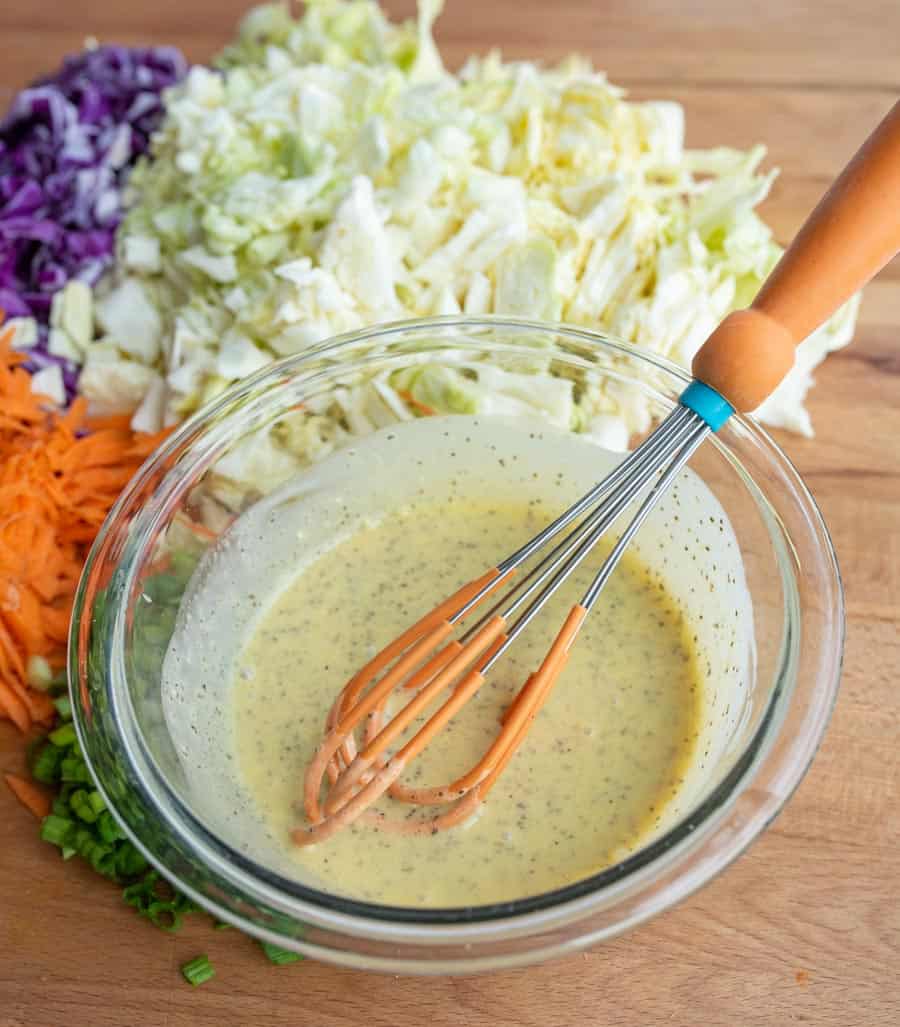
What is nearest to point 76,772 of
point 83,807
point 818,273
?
point 83,807

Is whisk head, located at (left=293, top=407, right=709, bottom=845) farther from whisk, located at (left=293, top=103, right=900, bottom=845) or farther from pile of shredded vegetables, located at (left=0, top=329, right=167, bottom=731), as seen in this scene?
pile of shredded vegetables, located at (left=0, top=329, right=167, bottom=731)

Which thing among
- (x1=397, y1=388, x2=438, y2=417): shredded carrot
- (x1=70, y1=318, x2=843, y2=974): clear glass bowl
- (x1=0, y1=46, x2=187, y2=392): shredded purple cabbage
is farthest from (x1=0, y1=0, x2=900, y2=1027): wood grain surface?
(x1=0, y1=46, x2=187, y2=392): shredded purple cabbage

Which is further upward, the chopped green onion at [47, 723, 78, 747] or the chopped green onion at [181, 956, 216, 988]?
the chopped green onion at [47, 723, 78, 747]

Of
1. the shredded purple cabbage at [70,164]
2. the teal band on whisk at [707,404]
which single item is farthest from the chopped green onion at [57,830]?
the teal band on whisk at [707,404]

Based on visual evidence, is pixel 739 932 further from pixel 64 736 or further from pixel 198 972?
pixel 64 736

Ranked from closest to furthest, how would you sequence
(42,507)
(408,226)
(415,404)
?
(415,404) → (42,507) → (408,226)

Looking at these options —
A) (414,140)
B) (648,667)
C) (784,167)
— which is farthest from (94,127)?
(648,667)
